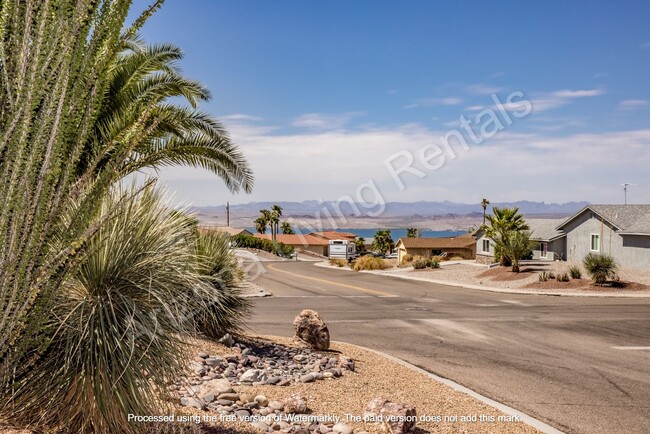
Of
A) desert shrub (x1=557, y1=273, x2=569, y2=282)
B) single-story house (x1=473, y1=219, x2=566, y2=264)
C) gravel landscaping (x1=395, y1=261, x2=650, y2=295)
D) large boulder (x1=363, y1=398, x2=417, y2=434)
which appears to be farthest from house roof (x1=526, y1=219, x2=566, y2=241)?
large boulder (x1=363, y1=398, x2=417, y2=434)

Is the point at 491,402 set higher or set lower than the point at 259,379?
lower

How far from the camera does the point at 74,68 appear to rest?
446 cm

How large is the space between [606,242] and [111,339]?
136 ft

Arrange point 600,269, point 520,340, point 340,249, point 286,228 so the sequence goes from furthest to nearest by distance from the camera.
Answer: point 286,228 → point 340,249 → point 600,269 → point 520,340

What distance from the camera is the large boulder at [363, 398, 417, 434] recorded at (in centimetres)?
654

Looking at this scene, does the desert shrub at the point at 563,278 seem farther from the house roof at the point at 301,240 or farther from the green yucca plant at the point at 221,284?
the house roof at the point at 301,240

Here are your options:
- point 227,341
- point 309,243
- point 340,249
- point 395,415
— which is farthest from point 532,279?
point 309,243

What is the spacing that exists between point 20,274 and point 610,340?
14.4 m

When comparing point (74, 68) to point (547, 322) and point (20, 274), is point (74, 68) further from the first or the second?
point (547, 322)

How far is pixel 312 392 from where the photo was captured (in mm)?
8242

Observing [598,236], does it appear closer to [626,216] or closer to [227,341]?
[626,216]

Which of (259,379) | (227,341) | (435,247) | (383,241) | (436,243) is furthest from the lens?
(383,241)

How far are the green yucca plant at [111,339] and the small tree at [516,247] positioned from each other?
32.5m

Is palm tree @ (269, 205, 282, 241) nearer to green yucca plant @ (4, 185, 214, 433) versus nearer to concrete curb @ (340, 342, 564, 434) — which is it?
concrete curb @ (340, 342, 564, 434)
